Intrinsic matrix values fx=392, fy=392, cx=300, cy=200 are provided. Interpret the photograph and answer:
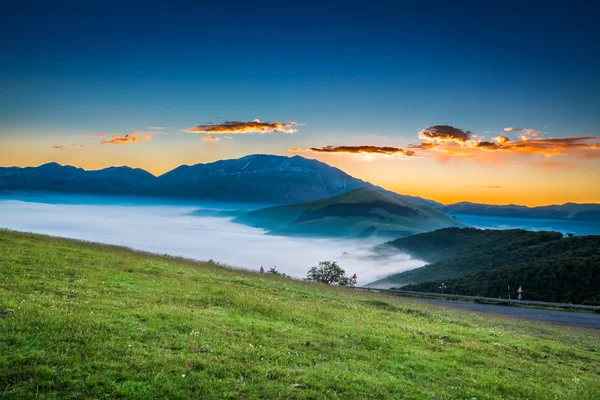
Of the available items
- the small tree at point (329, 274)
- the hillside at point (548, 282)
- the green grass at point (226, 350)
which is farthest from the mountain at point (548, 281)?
the green grass at point (226, 350)

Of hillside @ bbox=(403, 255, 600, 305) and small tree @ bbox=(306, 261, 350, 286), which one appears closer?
hillside @ bbox=(403, 255, 600, 305)

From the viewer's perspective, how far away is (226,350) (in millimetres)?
14578

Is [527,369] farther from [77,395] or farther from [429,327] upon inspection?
[77,395]

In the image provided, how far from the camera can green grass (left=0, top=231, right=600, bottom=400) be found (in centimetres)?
1163

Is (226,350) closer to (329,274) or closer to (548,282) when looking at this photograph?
(548,282)

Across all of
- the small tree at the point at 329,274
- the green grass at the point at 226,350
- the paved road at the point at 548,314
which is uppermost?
the green grass at the point at 226,350

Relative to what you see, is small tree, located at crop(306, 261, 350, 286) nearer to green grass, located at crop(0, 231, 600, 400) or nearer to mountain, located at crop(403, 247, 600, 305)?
mountain, located at crop(403, 247, 600, 305)

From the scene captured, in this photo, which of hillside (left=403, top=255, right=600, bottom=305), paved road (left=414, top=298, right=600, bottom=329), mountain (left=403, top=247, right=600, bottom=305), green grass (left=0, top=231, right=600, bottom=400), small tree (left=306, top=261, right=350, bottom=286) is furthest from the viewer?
small tree (left=306, top=261, right=350, bottom=286)

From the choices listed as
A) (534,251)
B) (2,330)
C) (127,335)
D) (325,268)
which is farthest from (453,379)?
(534,251)

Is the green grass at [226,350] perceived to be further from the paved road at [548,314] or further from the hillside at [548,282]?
the hillside at [548,282]

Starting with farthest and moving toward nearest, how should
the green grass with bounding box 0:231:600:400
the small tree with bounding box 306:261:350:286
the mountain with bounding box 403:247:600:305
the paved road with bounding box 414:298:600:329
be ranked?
the small tree with bounding box 306:261:350:286
the mountain with bounding box 403:247:600:305
the paved road with bounding box 414:298:600:329
the green grass with bounding box 0:231:600:400

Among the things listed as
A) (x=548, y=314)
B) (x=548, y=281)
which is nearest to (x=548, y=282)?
(x=548, y=281)

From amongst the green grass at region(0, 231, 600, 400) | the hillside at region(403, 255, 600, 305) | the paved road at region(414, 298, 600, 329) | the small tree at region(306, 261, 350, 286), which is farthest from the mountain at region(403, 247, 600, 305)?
the green grass at region(0, 231, 600, 400)

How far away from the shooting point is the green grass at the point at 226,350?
38.2 ft
